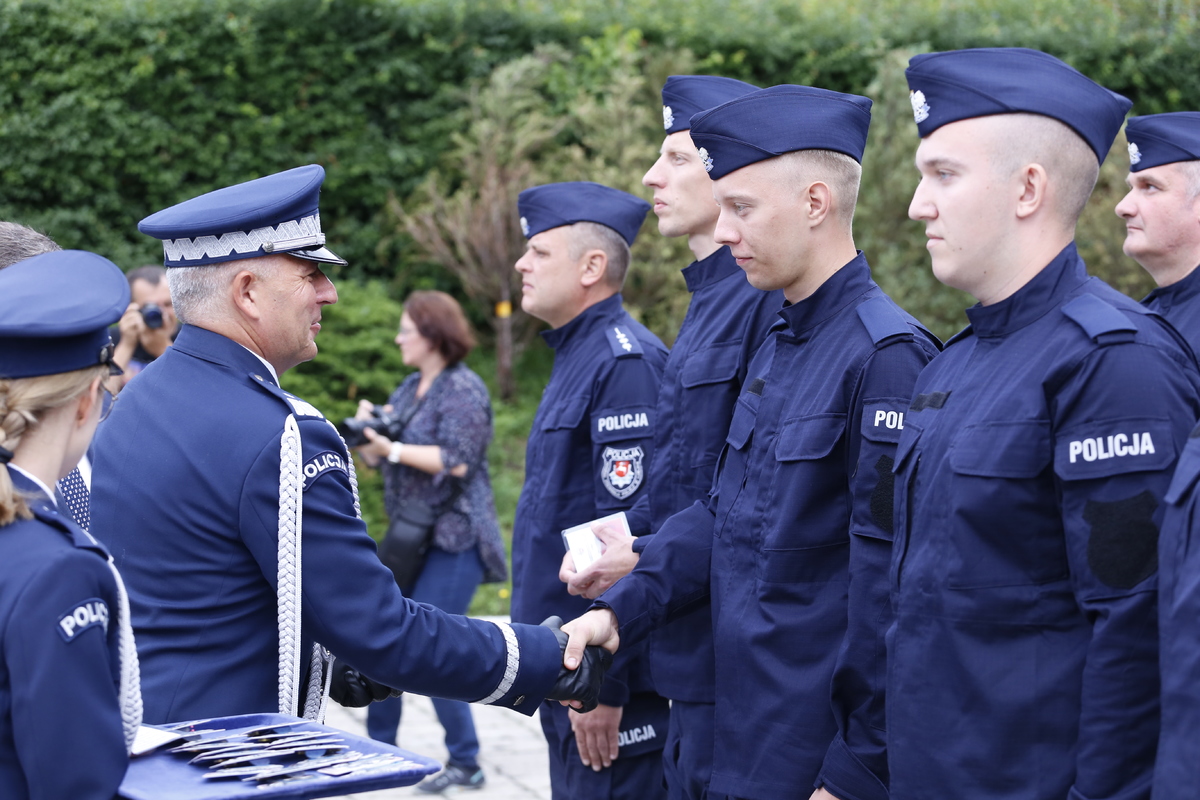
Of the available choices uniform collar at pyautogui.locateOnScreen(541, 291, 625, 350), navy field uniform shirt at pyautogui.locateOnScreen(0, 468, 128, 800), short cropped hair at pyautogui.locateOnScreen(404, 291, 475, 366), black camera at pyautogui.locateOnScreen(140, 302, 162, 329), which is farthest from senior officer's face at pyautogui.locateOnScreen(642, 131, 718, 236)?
black camera at pyautogui.locateOnScreen(140, 302, 162, 329)

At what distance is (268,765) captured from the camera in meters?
2.11

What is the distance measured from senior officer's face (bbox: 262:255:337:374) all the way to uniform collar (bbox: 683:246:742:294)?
1.36 m

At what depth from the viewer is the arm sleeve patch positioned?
201cm

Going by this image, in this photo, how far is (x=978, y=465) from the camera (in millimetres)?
2199

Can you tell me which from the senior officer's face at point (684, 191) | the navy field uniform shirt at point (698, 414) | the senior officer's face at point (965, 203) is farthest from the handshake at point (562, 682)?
the senior officer's face at point (684, 191)

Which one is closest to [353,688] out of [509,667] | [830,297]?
[509,667]

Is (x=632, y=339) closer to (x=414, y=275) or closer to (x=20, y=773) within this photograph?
(x=20, y=773)

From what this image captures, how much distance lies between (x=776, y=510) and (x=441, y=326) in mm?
3914

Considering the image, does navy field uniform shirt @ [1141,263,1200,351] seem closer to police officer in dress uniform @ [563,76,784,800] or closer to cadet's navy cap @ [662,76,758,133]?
police officer in dress uniform @ [563,76,784,800]

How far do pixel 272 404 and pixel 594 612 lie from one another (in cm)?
107

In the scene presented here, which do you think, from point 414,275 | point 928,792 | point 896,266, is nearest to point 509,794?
point 928,792

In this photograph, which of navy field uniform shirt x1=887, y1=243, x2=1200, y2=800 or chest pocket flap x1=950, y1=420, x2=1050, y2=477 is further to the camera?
chest pocket flap x1=950, y1=420, x2=1050, y2=477

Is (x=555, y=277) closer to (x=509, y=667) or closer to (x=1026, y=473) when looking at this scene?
(x=509, y=667)

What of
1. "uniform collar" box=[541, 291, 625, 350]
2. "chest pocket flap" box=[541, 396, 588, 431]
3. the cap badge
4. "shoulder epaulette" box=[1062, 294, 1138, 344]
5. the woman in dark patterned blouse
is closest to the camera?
"shoulder epaulette" box=[1062, 294, 1138, 344]
